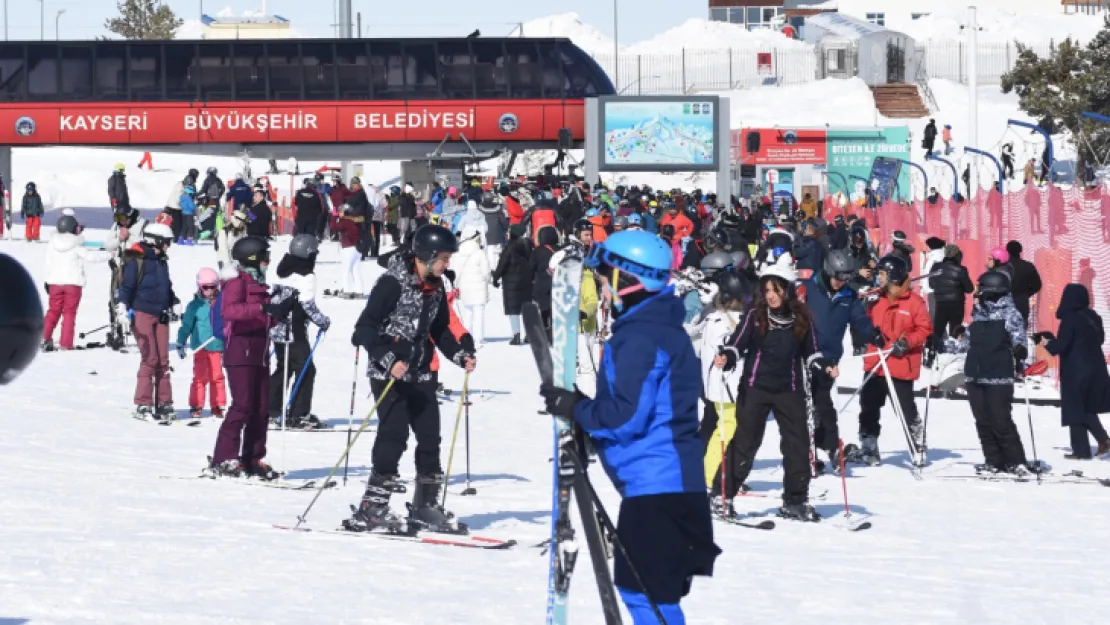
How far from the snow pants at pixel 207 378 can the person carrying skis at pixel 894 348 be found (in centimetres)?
516

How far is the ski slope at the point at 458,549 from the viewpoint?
7613 mm

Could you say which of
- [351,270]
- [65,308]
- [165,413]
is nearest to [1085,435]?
[165,413]

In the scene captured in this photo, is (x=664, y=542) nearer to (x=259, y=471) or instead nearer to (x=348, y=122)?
(x=259, y=471)

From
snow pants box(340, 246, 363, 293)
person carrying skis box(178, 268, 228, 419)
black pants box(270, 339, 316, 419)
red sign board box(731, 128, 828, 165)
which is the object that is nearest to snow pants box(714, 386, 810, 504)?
black pants box(270, 339, 316, 419)

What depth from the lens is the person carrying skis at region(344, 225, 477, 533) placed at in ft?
29.2

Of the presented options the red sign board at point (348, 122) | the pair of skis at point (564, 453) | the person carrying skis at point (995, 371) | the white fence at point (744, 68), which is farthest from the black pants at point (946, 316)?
the white fence at point (744, 68)

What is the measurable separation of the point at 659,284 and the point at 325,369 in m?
13.5

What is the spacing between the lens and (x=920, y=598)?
8.22 meters

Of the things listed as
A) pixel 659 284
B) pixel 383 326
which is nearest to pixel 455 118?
pixel 383 326

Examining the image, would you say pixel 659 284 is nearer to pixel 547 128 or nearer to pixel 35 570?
pixel 35 570

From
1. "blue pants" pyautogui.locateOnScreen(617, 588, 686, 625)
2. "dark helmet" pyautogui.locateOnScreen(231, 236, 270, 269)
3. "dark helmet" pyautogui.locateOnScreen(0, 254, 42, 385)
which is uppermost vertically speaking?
"dark helmet" pyautogui.locateOnScreen(231, 236, 270, 269)

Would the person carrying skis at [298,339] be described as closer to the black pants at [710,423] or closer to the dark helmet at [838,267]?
the black pants at [710,423]

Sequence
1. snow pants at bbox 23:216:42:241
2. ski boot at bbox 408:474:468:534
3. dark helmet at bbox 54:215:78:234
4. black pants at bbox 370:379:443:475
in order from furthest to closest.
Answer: snow pants at bbox 23:216:42:241 → dark helmet at bbox 54:215:78:234 → ski boot at bbox 408:474:468:534 → black pants at bbox 370:379:443:475

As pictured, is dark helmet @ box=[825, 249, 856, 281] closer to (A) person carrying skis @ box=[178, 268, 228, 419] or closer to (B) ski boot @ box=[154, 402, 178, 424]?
(A) person carrying skis @ box=[178, 268, 228, 419]
